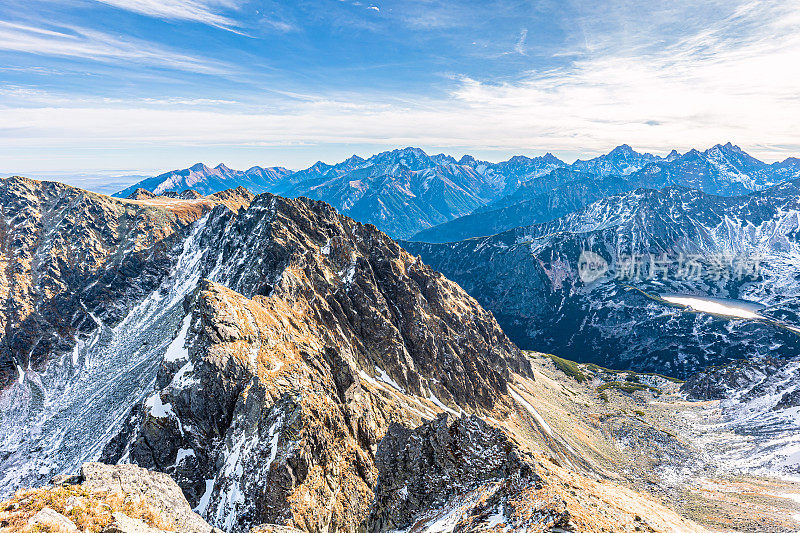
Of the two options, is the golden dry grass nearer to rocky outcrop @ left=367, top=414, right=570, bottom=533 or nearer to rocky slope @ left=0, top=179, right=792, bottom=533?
rocky slope @ left=0, top=179, right=792, bottom=533

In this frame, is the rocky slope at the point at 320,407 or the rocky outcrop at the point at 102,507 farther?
the rocky slope at the point at 320,407

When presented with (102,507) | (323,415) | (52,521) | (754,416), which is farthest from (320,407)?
(754,416)

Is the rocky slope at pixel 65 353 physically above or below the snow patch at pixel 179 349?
below

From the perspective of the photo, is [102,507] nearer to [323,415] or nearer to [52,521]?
[52,521]

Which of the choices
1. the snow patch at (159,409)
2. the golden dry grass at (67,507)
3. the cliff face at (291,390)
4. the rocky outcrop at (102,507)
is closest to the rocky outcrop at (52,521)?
the rocky outcrop at (102,507)

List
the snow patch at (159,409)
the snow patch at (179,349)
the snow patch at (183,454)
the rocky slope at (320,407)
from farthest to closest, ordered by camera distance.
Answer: the snow patch at (179,349) → the snow patch at (159,409) → the snow patch at (183,454) → the rocky slope at (320,407)

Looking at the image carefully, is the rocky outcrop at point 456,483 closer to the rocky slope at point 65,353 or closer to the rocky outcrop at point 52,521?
the rocky outcrop at point 52,521

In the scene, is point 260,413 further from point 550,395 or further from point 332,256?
point 550,395

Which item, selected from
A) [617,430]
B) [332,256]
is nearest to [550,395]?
[617,430]

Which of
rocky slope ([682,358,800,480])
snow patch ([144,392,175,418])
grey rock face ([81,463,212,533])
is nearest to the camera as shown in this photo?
grey rock face ([81,463,212,533])

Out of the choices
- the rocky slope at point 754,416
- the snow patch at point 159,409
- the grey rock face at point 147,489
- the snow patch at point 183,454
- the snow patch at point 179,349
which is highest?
the grey rock face at point 147,489

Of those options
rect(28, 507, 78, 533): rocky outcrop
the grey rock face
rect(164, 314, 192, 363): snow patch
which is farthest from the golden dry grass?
rect(164, 314, 192, 363): snow patch
